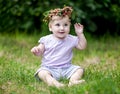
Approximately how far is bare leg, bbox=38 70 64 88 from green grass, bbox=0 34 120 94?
84 millimetres

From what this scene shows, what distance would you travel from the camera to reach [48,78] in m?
5.87

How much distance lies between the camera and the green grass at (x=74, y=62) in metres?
5.18

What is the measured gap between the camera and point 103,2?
10.5m

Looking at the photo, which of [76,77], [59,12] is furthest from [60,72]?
[59,12]

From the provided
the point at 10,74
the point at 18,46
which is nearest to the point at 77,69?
the point at 10,74

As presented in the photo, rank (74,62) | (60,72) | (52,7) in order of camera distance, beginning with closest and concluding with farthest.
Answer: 1. (60,72)
2. (74,62)
3. (52,7)

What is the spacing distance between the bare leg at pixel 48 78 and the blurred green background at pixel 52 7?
3.81 metres

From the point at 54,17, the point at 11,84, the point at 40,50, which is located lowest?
the point at 11,84

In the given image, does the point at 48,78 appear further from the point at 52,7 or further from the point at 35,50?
the point at 52,7

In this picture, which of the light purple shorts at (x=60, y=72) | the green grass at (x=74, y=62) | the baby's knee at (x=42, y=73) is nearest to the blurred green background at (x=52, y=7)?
A: the green grass at (x=74, y=62)

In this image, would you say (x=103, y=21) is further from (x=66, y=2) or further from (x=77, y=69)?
(x=77, y=69)

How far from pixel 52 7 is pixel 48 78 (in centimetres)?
434

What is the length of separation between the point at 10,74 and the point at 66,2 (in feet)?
13.4

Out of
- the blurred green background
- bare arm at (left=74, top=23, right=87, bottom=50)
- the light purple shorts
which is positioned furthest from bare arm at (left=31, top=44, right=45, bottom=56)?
the blurred green background
